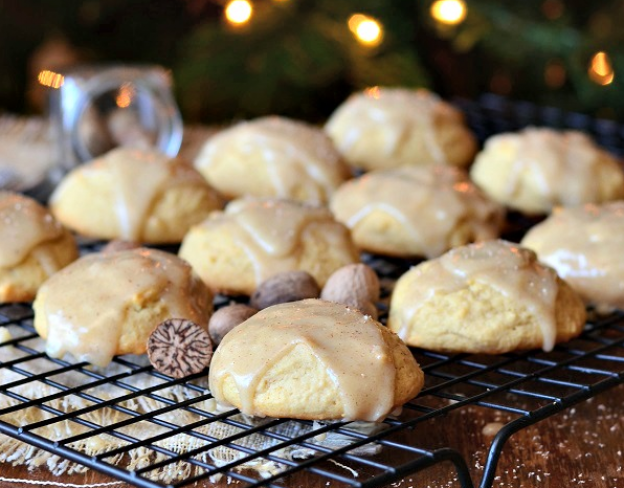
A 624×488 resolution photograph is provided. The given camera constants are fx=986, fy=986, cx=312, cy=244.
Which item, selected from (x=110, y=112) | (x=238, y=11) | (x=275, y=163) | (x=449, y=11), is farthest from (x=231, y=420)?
(x=449, y=11)

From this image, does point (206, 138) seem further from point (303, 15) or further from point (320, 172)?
point (320, 172)

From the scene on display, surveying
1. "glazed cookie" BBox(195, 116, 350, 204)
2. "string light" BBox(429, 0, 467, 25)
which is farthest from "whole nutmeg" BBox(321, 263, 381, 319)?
"string light" BBox(429, 0, 467, 25)

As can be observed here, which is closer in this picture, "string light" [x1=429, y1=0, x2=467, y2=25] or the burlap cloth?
the burlap cloth

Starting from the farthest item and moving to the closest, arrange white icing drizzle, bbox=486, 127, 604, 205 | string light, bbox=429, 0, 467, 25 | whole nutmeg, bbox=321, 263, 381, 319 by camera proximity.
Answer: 1. string light, bbox=429, 0, 467, 25
2. white icing drizzle, bbox=486, 127, 604, 205
3. whole nutmeg, bbox=321, 263, 381, 319

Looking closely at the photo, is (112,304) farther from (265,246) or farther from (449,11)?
(449,11)

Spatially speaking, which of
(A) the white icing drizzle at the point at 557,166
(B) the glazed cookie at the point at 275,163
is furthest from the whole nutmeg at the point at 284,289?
(A) the white icing drizzle at the point at 557,166

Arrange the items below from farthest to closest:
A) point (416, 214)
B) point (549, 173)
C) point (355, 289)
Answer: point (549, 173), point (416, 214), point (355, 289)

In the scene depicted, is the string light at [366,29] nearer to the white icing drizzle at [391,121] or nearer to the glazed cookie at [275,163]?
the white icing drizzle at [391,121]

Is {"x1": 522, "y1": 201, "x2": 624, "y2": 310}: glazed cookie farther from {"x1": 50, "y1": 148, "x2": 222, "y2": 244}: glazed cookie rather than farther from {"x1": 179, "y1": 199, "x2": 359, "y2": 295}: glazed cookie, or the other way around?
{"x1": 50, "y1": 148, "x2": 222, "y2": 244}: glazed cookie
